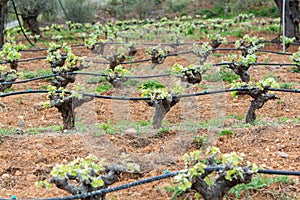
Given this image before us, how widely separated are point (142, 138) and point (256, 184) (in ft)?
5.85

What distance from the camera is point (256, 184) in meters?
3.83

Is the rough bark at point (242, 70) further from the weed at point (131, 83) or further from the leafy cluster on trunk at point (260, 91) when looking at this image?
the weed at point (131, 83)

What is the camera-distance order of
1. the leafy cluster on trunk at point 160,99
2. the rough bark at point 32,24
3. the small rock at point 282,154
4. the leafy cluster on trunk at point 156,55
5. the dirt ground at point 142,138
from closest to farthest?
1. the dirt ground at point 142,138
2. the small rock at point 282,154
3. the leafy cluster on trunk at point 160,99
4. the leafy cluster on trunk at point 156,55
5. the rough bark at point 32,24

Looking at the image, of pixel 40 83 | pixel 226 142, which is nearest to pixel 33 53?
pixel 40 83

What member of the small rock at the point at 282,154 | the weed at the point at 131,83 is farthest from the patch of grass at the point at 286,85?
the small rock at the point at 282,154

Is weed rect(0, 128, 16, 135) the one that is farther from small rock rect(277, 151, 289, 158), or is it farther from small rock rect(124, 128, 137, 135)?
small rock rect(277, 151, 289, 158)

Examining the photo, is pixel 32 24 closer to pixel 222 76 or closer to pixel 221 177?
pixel 222 76

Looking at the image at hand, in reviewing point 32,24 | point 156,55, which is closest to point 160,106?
point 156,55

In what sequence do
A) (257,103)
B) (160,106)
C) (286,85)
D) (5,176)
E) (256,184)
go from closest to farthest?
(256,184) → (5,176) → (160,106) → (257,103) → (286,85)

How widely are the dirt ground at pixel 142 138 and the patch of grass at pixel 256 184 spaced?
0.13 feet

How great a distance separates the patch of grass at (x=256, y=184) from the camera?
3.78 m

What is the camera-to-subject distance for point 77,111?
21.7ft

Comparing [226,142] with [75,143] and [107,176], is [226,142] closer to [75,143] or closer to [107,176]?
[75,143]

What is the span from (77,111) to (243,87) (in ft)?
7.62
